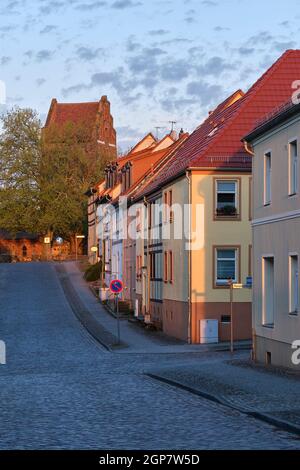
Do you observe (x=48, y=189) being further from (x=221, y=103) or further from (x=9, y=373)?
(x=9, y=373)

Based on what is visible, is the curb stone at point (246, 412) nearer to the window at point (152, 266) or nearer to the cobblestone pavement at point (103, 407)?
the cobblestone pavement at point (103, 407)

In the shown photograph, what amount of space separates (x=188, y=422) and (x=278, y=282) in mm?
11777

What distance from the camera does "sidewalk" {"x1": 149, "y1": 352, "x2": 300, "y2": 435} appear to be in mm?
15291

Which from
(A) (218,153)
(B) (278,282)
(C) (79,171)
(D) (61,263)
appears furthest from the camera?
(C) (79,171)

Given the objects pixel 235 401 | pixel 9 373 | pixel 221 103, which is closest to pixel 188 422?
pixel 235 401

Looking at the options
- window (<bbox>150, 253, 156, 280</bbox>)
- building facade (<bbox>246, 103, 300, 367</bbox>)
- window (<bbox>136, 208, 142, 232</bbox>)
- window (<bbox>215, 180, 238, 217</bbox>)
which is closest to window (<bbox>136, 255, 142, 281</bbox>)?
window (<bbox>136, 208, 142, 232</bbox>)

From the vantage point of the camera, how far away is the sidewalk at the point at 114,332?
3719 cm

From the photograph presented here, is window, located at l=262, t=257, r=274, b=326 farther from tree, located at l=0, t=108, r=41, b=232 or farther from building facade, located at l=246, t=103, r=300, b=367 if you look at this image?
tree, located at l=0, t=108, r=41, b=232

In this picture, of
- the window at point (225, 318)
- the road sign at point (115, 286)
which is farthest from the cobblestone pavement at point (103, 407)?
the window at point (225, 318)

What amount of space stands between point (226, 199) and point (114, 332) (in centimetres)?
822

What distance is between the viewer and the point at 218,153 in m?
40.6

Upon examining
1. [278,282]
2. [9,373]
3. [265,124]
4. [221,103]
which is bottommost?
[9,373]

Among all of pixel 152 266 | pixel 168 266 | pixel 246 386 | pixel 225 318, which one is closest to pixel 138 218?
pixel 152 266

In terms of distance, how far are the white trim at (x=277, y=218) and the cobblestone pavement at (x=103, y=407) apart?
13.6ft
